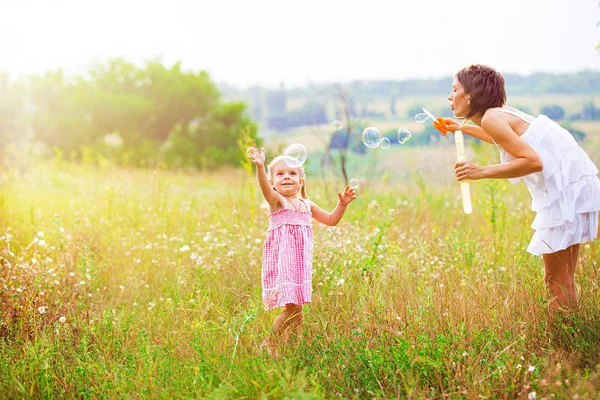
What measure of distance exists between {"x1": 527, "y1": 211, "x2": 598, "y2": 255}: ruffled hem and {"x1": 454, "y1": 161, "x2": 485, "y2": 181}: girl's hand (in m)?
0.54

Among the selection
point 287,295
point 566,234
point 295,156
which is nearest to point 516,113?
point 566,234

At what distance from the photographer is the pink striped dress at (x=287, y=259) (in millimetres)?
3928

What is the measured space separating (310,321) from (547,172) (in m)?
1.70

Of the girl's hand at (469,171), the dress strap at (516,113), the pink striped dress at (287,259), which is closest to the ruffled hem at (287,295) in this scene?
the pink striped dress at (287,259)

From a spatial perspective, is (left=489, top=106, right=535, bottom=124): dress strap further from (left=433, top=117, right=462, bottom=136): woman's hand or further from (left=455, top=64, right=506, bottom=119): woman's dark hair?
(left=433, top=117, right=462, bottom=136): woman's hand

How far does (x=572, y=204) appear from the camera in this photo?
12.3 feet

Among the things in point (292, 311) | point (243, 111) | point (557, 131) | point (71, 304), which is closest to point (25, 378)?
point (71, 304)

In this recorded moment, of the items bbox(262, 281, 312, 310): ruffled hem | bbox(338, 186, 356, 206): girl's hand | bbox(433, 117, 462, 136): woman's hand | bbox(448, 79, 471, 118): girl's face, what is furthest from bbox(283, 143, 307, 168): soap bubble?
bbox(448, 79, 471, 118): girl's face

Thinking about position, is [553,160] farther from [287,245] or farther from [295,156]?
[287,245]

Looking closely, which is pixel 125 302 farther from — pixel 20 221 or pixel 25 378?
pixel 20 221

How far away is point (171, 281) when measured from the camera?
523 centimetres

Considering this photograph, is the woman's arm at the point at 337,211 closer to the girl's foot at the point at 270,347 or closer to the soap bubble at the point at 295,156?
the soap bubble at the point at 295,156

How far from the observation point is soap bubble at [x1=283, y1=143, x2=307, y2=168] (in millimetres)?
3967

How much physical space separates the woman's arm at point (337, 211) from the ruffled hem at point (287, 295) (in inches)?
17.5
